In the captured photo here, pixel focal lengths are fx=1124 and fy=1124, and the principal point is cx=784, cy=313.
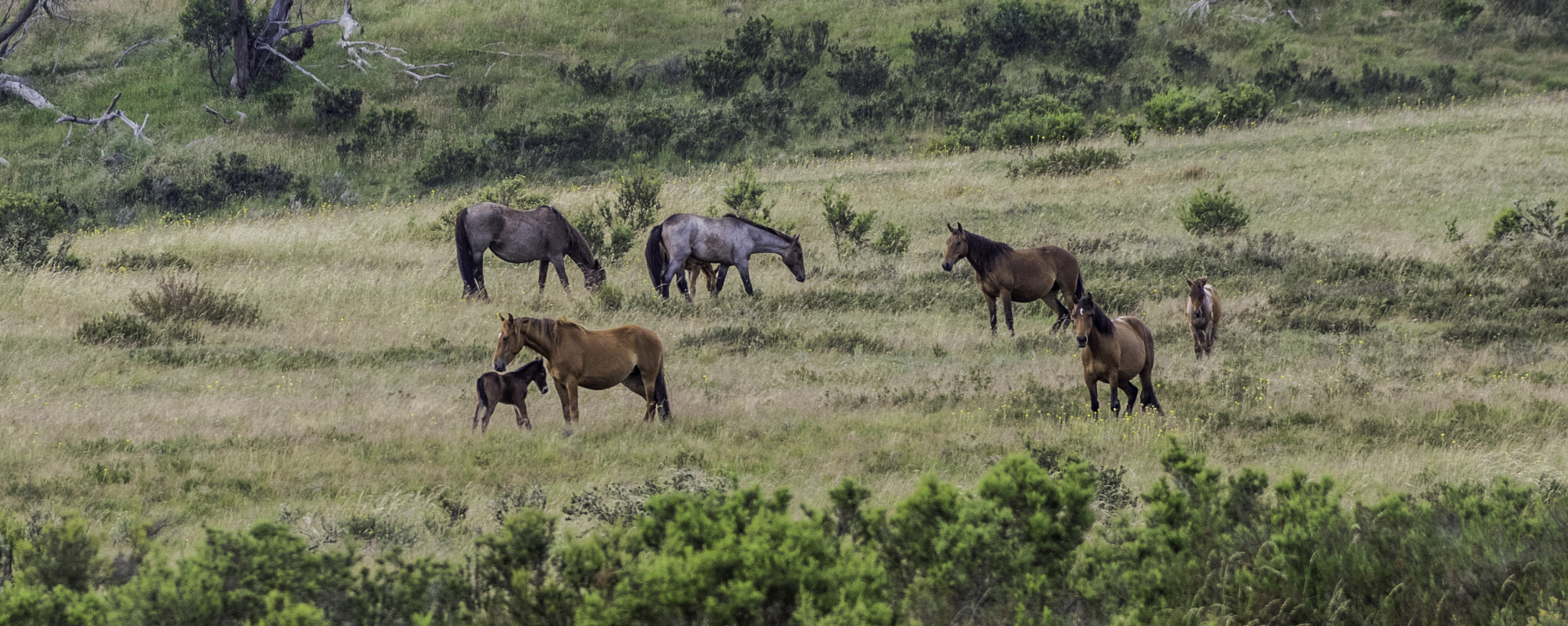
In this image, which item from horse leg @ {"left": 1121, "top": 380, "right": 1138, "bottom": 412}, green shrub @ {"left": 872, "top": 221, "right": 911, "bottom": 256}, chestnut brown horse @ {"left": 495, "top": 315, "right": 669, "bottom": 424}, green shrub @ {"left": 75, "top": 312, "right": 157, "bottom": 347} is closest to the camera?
chestnut brown horse @ {"left": 495, "top": 315, "right": 669, "bottom": 424}

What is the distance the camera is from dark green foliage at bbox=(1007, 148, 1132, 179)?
2402 centimetres

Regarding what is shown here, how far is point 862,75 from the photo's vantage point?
33312 mm

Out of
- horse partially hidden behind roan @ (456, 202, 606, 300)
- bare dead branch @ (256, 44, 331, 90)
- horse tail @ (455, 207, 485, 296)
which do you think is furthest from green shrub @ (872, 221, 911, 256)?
bare dead branch @ (256, 44, 331, 90)

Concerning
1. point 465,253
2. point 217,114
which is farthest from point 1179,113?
point 217,114

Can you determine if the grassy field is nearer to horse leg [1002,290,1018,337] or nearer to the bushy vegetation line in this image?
horse leg [1002,290,1018,337]

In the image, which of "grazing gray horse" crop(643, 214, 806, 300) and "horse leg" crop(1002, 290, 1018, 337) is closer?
"horse leg" crop(1002, 290, 1018, 337)

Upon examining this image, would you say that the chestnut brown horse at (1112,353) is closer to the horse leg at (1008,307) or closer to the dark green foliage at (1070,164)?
the horse leg at (1008,307)

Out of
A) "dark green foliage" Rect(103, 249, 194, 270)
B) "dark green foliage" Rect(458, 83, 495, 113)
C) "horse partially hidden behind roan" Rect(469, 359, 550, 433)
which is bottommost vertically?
"dark green foliage" Rect(103, 249, 194, 270)

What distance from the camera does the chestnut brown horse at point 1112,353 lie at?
943 centimetres

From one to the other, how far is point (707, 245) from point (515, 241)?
2703 mm

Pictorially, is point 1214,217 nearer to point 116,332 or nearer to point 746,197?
point 746,197

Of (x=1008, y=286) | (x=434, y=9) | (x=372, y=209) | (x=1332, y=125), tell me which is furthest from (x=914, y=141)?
(x=434, y=9)

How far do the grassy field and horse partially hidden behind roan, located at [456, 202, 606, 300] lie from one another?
0.48 meters

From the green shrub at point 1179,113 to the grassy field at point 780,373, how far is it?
6631mm
